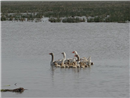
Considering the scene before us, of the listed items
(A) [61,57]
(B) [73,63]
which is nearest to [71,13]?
(A) [61,57]

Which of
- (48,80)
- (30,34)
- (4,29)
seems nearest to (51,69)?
(48,80)

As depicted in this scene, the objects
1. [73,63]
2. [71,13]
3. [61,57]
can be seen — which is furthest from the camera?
[71,13]

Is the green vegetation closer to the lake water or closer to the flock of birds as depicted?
the lake water

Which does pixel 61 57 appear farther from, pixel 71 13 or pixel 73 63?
pixel 71 13

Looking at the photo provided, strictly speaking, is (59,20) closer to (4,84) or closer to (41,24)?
(41,24)

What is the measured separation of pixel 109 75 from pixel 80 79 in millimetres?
1465

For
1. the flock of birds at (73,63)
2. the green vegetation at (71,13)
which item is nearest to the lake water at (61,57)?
the flock of birds at (73,63)

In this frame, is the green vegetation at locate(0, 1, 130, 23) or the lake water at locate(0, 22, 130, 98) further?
the green vegetation at locate(0, 1, 130, 23)

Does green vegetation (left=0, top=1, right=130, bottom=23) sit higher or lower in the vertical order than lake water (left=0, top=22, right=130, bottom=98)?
higher

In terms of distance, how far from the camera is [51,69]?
20.9 m

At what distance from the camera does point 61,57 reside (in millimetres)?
24750

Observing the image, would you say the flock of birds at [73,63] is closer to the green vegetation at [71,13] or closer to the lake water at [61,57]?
the lake water at [61,57]

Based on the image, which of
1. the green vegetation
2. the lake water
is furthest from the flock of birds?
the green vegetation

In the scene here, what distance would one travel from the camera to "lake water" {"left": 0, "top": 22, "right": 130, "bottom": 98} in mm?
16109
